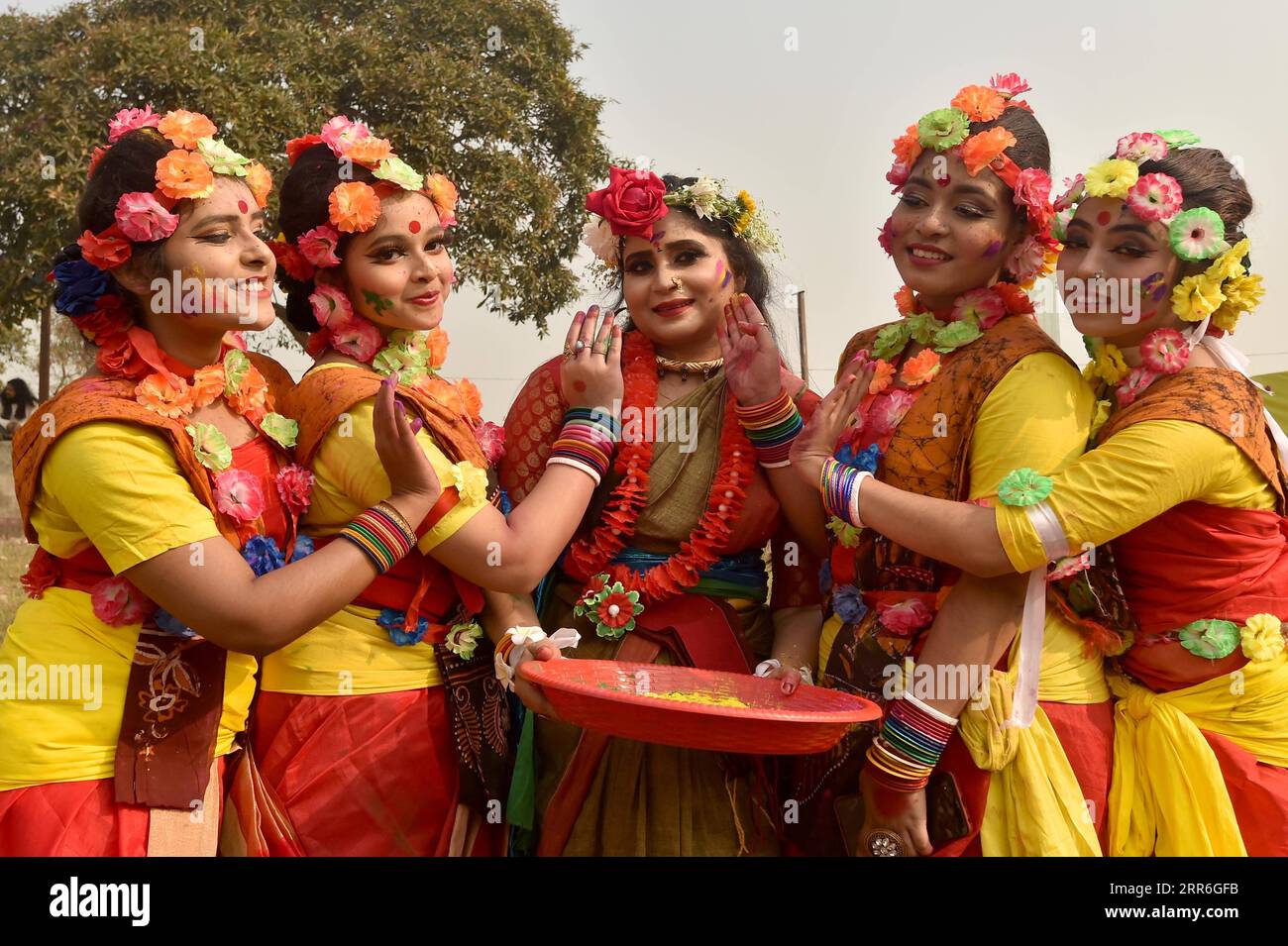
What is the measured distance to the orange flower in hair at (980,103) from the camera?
11.5ft

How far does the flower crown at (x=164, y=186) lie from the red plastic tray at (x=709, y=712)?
1512mm

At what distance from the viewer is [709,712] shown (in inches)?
111

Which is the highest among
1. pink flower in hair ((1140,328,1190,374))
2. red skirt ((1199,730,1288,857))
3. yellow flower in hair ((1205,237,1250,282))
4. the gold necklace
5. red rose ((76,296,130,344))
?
yellow flower in hair ((1205,237,1250,282))

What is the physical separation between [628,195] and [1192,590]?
2.03 m

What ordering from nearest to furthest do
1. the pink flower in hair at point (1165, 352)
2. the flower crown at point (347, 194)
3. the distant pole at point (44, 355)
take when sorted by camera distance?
1. the pink flower in hair at point (1165, 352)
2. the flower crown at point (347, 194)
3. the distant pole at point (44, 355)

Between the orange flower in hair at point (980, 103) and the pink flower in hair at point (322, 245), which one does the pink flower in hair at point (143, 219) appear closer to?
the pink flower in hair at point (322, 245)

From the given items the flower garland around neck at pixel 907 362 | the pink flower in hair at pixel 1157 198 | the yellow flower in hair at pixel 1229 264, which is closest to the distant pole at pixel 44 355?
the flower garland around neck at pixel 907 362

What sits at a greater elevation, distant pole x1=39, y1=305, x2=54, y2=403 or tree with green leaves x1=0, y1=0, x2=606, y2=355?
tree with green leaves x1=0, y1=0, x2=606, y2=355

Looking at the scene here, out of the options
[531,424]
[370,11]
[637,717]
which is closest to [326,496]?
[531,424]

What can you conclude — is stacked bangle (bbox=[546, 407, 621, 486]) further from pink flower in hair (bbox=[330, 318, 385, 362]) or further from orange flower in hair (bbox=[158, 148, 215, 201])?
orange flower in hair (bbox=[158, 148, 215, 201])

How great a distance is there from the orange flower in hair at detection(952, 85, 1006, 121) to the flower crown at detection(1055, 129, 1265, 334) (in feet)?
1.15

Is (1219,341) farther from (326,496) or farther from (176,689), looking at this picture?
(176,689)

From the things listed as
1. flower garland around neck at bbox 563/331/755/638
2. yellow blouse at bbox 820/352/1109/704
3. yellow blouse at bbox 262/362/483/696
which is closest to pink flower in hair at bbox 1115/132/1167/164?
yellow blouse at bbox 820/352/1109/704

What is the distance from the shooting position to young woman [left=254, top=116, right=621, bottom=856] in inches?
134
